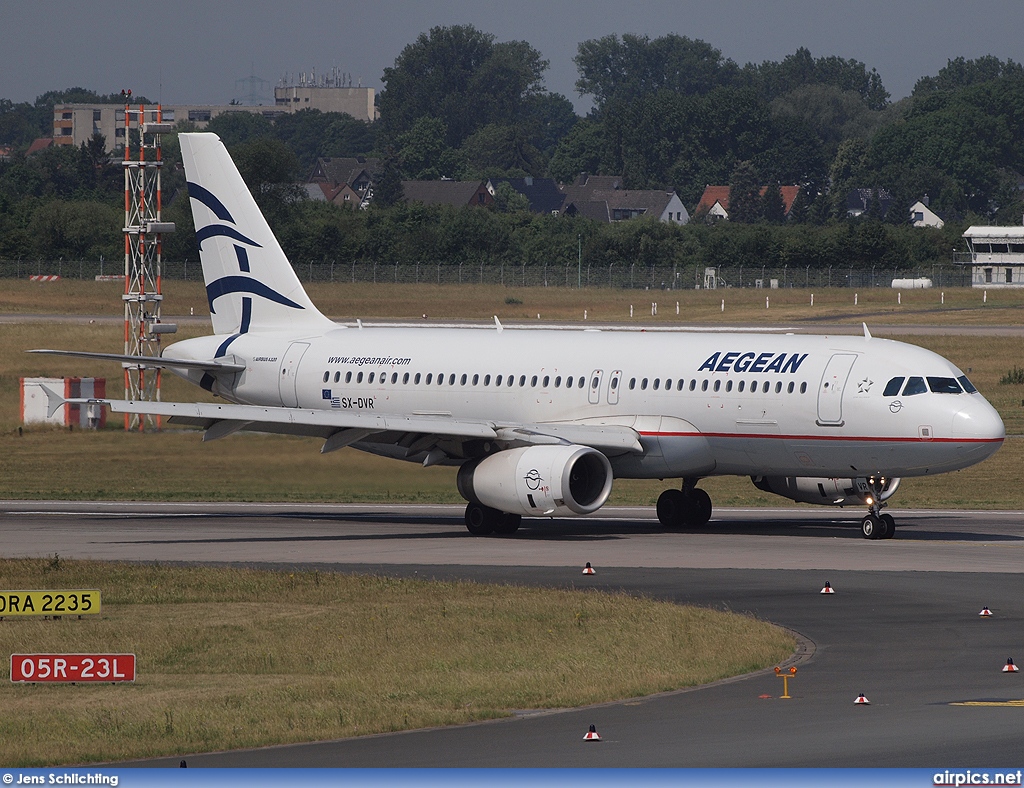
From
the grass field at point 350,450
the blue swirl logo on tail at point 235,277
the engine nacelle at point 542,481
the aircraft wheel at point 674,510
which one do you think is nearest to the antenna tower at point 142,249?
the grass field at point 350,450

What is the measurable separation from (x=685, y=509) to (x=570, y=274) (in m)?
99.3

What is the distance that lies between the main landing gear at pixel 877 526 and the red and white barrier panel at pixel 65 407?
34.0 metres

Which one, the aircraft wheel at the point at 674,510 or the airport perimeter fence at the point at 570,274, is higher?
the airport perimeter fence at the point at 570,274

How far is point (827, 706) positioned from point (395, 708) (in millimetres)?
4855

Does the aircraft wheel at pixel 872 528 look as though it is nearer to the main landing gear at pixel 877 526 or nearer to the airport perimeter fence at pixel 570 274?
the main landing gear at pixel 877 526

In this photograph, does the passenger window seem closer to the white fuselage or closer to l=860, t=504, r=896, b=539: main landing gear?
the white fuselage

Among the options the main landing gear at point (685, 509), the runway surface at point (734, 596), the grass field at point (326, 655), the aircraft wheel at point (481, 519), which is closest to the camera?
the runway surface at point (734, 596)

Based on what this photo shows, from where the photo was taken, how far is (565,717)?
19.0 m

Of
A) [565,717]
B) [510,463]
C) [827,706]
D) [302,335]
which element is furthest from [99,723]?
[302,335]

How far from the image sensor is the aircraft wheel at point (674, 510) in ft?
135

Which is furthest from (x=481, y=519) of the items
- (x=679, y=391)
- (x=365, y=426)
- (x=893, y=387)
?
(x=893, y=387)

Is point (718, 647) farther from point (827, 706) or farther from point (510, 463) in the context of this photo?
point (510, 463)

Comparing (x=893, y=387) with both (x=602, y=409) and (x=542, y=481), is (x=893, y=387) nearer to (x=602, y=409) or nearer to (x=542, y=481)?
(x=602, y=409)

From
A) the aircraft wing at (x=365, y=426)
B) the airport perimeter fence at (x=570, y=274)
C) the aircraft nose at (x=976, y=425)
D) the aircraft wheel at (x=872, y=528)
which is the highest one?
the airport perimeter fence at (x=570, y=274)
